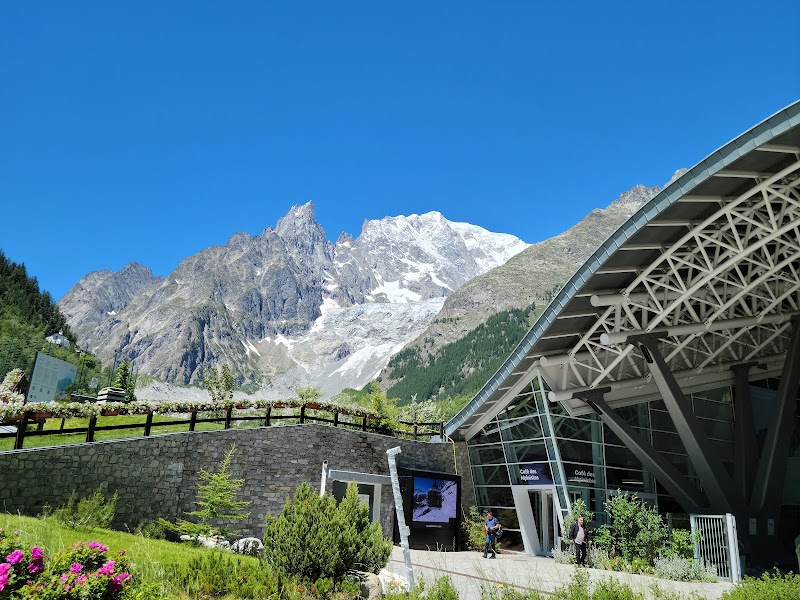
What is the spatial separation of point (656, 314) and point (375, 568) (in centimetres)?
1390

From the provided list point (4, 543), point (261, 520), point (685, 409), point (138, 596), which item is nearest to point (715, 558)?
point (685, 409)

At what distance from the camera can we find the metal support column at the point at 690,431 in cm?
1956

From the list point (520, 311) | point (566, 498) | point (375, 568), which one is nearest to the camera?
point (375, 568)

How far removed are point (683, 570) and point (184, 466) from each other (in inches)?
622

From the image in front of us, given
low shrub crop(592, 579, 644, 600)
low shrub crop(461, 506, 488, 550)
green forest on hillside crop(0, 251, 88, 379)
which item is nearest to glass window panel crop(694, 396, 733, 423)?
low shrub crop(461, 506, 488, 550)

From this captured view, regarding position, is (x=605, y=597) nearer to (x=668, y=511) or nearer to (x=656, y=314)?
(x=656, y=314)

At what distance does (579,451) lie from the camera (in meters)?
22.9

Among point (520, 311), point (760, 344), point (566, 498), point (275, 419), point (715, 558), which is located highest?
point (520, 311)

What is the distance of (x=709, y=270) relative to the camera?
56.7 feet

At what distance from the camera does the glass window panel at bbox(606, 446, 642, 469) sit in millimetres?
23500

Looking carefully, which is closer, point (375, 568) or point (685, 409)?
point (375, 568)

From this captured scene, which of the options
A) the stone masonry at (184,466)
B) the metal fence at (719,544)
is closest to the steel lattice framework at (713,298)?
the metal fence at (719,544)

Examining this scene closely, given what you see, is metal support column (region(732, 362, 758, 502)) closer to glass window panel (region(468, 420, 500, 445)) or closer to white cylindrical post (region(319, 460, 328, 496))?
glass window panel (region(468, 420, 500, 445))

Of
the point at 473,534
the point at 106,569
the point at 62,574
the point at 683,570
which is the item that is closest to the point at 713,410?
the point at 683,570
